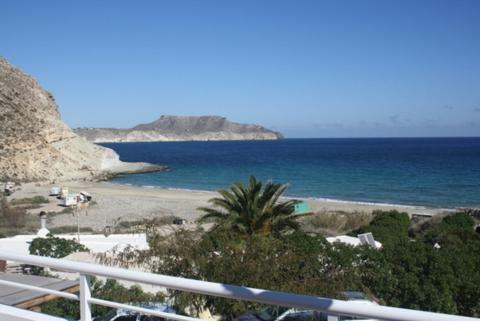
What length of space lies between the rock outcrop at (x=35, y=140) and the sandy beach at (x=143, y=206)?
9.34m

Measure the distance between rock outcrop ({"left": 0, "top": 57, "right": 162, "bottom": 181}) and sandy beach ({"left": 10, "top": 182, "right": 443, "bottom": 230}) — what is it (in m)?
9.34

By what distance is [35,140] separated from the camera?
72.0m

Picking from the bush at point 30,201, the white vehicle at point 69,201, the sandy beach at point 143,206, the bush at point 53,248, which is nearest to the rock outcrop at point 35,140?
the sandy beach at point 143,206

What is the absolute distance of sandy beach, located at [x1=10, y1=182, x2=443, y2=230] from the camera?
37628 mm

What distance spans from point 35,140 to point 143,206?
34658 millimetres

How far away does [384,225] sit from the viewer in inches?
1008

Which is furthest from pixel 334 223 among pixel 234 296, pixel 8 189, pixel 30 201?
pixel 8 189

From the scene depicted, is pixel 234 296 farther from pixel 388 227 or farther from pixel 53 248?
pixel 388 227

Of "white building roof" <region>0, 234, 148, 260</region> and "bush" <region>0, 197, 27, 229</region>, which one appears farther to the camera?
"bush" <region>0, 197, 27, 229</region>

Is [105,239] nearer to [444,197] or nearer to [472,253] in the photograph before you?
[472,253]

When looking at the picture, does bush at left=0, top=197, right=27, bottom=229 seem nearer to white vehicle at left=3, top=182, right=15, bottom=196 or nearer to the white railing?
white vehicle at left=3, top=182, right=15, bottom=196

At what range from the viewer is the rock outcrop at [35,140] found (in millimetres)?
69438

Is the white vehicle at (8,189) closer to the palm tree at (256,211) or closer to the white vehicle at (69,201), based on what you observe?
the white vehicle at (69,201)

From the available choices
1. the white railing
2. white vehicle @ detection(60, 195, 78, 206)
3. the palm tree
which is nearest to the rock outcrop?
white vehicle @ detection(60, 195, 78, 206)
